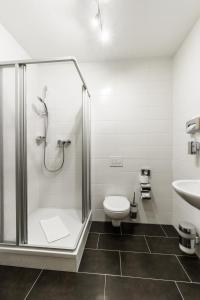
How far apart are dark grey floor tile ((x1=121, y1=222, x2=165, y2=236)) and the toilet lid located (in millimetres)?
421

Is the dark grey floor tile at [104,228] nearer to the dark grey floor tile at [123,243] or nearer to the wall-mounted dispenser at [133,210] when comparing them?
the dark grey floor tile at [123,243]

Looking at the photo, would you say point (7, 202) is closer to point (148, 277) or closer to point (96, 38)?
point (148, 277)

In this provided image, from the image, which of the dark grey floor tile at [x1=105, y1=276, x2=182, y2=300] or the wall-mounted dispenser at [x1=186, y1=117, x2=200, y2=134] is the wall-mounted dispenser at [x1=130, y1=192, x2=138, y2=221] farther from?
the wall-mounted dispenser at [x1=186, y1=117, x2=200, y2=134]

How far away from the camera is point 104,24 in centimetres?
171

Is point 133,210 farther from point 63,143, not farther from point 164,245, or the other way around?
point 63,143

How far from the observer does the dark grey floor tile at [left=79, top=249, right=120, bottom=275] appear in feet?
4.62

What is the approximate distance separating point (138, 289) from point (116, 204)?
86 cm

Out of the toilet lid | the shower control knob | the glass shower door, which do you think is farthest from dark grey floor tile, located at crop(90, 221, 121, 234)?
the shower control knob

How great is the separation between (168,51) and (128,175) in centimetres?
187

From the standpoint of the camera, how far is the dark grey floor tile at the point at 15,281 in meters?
1.18

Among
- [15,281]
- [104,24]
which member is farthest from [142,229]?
[104,24]

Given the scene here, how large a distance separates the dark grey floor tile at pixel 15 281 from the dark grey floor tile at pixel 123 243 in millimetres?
731

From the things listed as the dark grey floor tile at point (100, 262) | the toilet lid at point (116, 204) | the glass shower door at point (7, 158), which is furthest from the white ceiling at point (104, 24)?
the dark grey floor tile at point (100, 262)

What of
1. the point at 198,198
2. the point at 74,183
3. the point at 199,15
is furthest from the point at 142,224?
the point at 199,15
